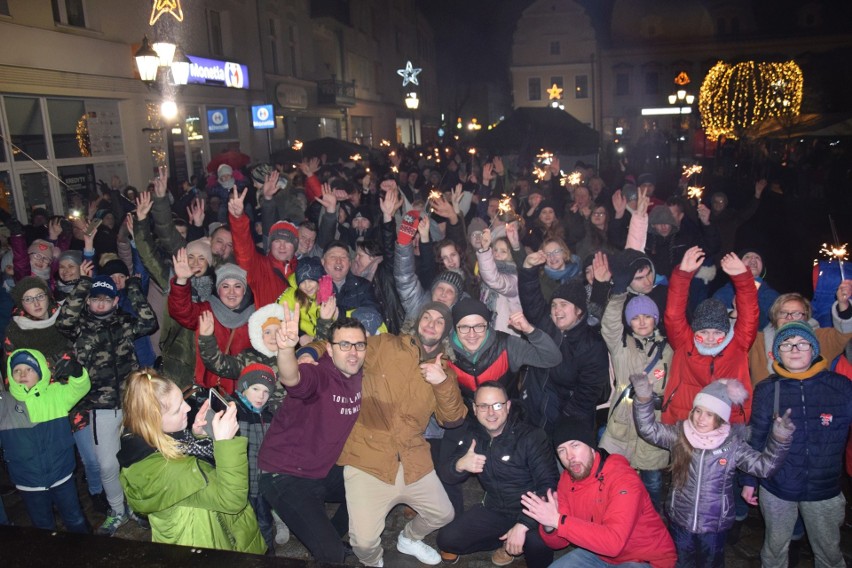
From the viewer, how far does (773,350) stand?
3.91m

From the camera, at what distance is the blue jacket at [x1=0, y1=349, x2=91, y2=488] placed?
439 cm

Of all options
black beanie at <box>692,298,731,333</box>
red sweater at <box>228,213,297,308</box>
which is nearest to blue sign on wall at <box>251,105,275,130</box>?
red sweater at <box>228,213,297,308</box>

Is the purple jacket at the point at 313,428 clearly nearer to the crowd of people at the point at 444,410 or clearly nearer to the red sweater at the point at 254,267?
the crowd of people at the point at 444,410

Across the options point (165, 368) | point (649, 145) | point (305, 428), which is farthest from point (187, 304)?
point (649, 145)

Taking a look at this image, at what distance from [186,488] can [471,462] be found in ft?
6.07

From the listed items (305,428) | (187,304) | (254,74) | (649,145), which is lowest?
(305,428)

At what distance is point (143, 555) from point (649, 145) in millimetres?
25196

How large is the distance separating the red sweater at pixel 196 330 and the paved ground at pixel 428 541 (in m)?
1.22

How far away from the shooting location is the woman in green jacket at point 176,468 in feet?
10.4

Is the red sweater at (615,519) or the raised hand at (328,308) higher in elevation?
the raised hand at (328,308)

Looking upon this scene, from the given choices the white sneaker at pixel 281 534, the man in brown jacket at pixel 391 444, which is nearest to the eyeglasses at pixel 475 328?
the man in brown jacket at pixel 391 444

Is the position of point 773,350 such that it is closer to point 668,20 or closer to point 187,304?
point 187,304

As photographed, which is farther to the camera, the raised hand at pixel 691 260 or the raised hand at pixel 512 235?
the raised hand at pixel 512 235

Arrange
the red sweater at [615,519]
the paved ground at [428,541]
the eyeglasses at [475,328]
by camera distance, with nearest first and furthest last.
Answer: the red sweater at [615,519] → the paved ground at [428,541] → the eyeglasses at [475,328]
